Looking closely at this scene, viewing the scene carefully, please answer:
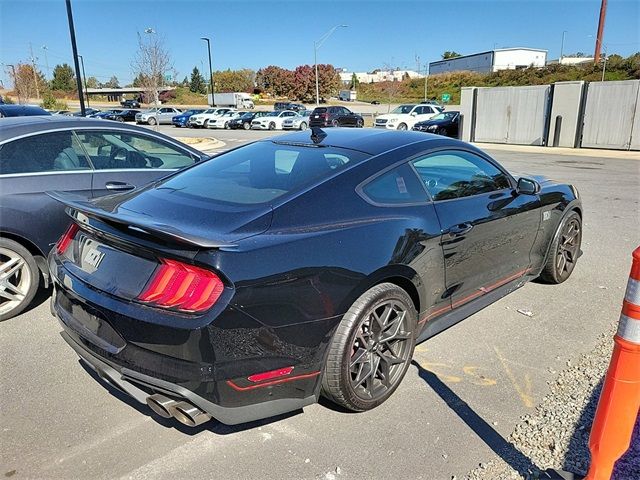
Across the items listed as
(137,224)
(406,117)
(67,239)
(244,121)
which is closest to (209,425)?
(137,224)

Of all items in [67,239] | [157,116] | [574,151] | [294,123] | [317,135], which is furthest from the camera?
[157,116]

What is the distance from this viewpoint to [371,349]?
9.26ft

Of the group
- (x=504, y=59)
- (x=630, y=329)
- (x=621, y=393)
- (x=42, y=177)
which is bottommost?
(x=621, y=393)

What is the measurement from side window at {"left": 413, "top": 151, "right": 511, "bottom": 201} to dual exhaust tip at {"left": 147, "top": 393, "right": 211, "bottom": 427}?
1990 mm

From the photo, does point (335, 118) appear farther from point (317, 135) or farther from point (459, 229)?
point (459, 229)

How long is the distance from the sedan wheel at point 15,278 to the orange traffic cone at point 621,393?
13.7ft

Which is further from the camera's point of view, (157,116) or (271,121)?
(157,116)

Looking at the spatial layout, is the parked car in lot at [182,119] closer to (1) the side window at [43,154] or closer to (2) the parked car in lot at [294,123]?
(2) the parked car in lot at [294,123]

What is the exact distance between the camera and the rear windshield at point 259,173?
9.39 ft

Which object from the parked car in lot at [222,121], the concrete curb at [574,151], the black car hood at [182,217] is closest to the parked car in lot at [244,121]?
the parked car in lot at [222,121]

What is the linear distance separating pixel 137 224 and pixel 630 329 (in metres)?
2.16

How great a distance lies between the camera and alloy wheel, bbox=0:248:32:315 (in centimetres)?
399

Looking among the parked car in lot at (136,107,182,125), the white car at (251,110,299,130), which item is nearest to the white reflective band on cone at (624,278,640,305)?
the white car at (251,110,299,130)

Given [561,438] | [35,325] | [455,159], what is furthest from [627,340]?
[35,325]
